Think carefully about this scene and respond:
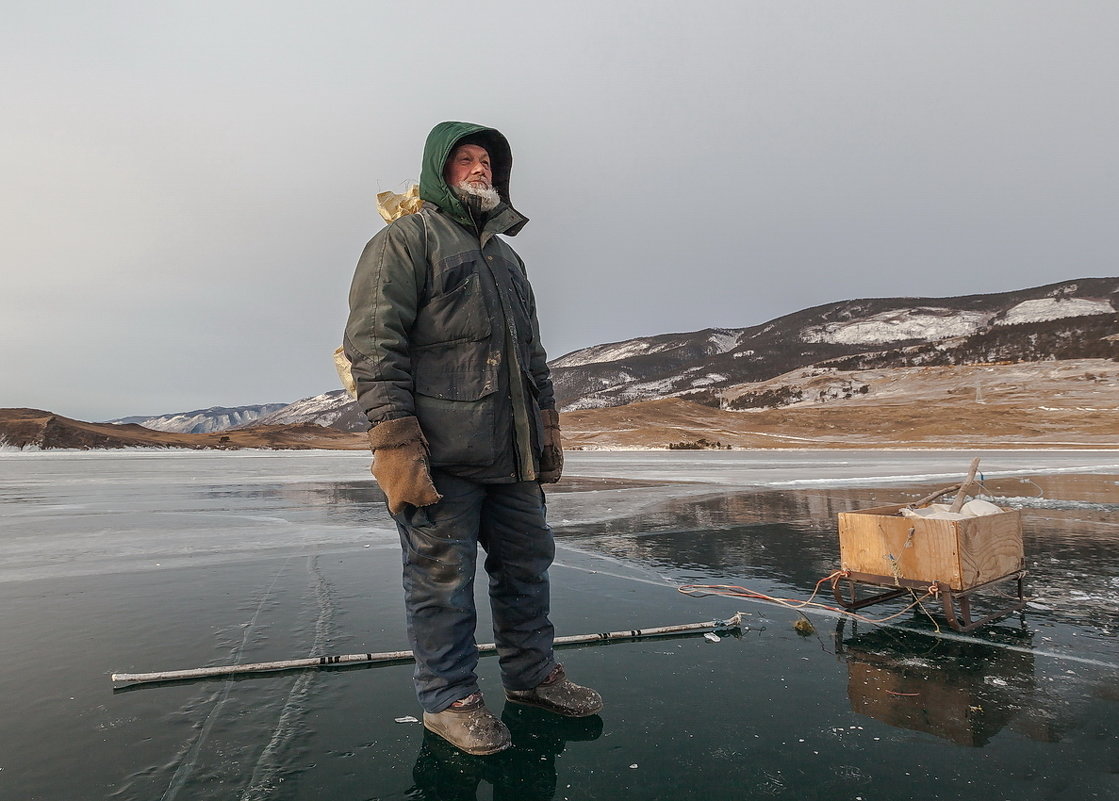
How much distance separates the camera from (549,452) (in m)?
2.96

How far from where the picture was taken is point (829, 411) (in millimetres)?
59906

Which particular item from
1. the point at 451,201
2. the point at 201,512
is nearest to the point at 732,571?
the point at 451,201

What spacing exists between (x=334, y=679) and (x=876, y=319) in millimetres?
173512

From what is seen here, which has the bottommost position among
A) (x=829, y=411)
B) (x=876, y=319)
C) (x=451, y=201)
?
(x=829, y=411)

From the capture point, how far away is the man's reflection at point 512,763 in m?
2.01

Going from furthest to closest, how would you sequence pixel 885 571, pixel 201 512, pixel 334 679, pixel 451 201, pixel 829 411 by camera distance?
pixel 829 411, pixel 201 512, pixel 885 571, pixel 334 679, pixel 451 201

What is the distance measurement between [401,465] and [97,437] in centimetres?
6419

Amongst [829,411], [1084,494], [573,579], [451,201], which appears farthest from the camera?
[829,411]

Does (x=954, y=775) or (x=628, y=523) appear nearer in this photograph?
(x=954, y=775)

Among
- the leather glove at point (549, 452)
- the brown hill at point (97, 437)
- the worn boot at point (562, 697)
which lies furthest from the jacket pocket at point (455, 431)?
the brown hill at point (97, 437)

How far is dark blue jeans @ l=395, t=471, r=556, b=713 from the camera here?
245cm

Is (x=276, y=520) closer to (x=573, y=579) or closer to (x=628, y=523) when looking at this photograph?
(x=628, y=523)

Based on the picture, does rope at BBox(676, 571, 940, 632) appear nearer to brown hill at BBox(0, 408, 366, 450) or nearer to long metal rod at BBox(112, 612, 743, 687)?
long metal rod at BBox(112, 612, 743, 687)

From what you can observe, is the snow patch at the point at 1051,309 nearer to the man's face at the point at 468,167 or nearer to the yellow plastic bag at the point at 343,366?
the man's face at the point at 468,167
